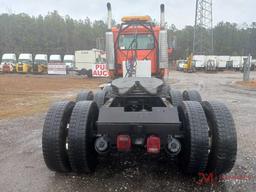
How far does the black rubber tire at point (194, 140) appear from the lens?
3.53 metres

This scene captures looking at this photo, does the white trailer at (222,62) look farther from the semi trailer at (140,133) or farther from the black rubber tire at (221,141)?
the black rubber tire at (221,141)

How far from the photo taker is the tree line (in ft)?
230

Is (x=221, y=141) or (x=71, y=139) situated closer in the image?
(x=221, y=141)

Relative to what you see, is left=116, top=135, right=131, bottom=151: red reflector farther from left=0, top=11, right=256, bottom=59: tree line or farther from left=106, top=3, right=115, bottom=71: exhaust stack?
left=0, top=11, right=256, bottom=59: tree line

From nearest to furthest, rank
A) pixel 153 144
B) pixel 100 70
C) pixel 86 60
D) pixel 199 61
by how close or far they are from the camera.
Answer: pixel 153 144 → pixel 100 70 → pixel 86 60 → pixel 199 61

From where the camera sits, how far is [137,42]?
805cm

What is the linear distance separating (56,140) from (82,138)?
40cm

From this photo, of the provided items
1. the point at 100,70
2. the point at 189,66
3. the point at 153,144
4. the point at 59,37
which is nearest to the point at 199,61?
the point at 189,66

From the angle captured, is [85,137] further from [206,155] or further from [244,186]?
[244,186]

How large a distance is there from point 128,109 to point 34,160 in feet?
5.80

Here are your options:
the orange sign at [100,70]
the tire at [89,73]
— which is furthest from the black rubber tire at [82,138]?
the tire at [89,73]

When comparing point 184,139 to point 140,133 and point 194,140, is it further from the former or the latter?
point 140,133

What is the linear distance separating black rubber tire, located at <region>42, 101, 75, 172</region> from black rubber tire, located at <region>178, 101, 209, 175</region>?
63.3 inches

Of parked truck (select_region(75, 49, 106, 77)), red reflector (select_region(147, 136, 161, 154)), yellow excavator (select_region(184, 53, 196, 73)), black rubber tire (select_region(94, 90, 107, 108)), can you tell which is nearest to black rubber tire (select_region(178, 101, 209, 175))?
red reflector (select_region(147, 136, 161, 154))
